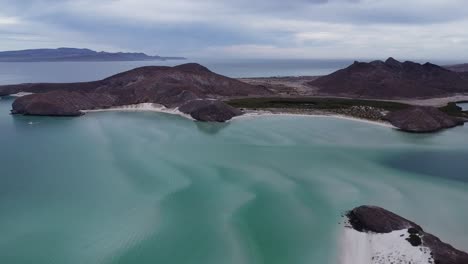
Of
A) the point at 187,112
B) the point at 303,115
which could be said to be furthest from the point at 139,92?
the point at 303,115

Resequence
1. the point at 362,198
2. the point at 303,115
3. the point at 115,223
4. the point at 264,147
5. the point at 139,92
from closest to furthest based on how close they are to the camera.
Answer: the point at 115,223
the point at 362,198
the point at 264,147
the point at 303,115
the point at 139,92

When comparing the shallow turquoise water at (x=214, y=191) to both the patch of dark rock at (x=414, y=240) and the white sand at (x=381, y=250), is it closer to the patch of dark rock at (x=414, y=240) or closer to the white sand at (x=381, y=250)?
the white sand at (x=381, y=250)

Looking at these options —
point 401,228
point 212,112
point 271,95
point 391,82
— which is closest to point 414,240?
point 401,228

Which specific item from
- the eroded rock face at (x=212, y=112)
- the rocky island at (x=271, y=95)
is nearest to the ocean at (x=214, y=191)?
the eroded rock face at (x=212, y=112)

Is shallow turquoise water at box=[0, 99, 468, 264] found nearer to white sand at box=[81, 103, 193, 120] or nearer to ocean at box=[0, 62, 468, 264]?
ocean at box=[0, 62, 468, 264]

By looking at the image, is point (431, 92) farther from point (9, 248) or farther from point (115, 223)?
point (9, 248)

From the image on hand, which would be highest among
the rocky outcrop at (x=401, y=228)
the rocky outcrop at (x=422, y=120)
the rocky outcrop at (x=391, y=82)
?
the rocky outcrop at (x=391, y=82)
